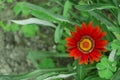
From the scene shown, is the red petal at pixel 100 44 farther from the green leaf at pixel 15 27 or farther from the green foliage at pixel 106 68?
the green leaf at pixel 15 27

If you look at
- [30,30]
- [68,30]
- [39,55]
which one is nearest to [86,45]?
[68,30]

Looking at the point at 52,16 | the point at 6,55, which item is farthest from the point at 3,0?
the point at 52,16

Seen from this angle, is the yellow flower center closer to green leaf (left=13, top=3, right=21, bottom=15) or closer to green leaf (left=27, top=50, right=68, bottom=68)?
green leaf (left=27, top=50, right=68, bottom=68)

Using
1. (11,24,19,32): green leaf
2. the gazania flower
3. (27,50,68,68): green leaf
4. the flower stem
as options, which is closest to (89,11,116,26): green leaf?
the gazania flower

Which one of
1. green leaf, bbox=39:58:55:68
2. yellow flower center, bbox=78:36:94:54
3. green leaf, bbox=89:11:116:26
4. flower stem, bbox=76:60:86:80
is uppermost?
green leaf, bbox=89:11:116:26

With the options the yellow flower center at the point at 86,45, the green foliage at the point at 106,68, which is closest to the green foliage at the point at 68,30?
the green foliage at the point at 106,68

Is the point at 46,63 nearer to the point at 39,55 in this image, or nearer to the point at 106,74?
the point at 39,55

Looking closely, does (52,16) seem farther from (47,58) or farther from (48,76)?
(47,58)
